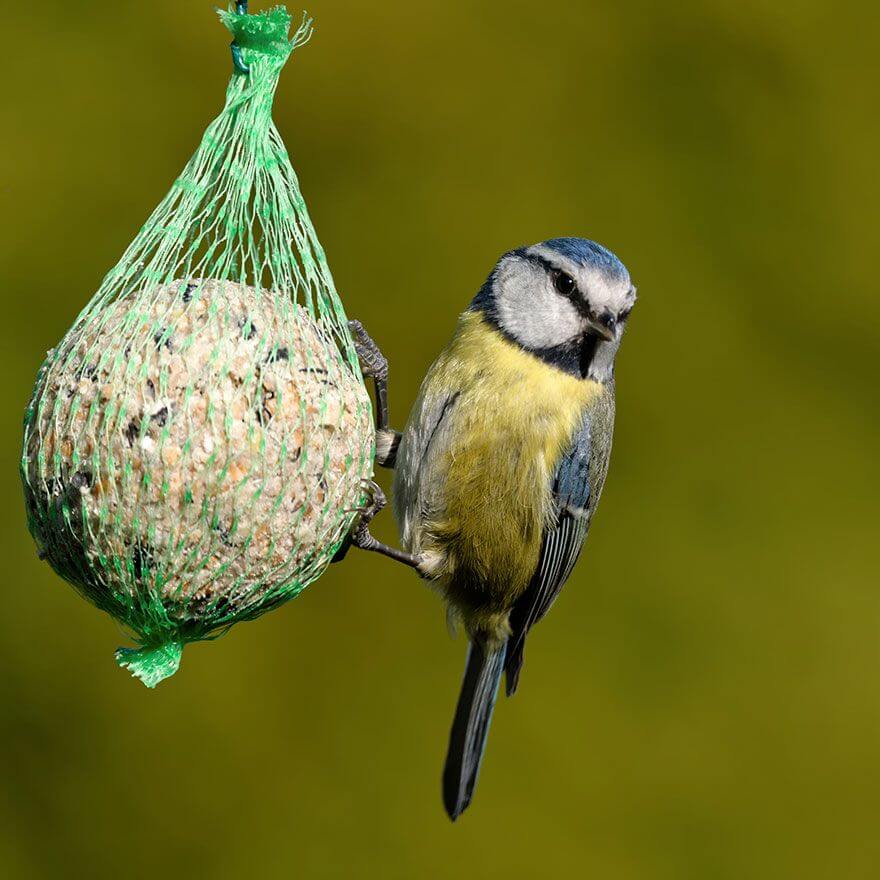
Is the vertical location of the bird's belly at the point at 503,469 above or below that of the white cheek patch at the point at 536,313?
below

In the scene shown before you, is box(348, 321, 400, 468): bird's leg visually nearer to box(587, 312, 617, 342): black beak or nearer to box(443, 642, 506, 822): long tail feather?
box(587, 312, 617, 342): black beak

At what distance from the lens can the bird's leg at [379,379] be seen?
2.75m

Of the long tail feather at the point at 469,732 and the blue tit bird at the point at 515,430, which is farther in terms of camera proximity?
the long tail feather at the point at 469,732

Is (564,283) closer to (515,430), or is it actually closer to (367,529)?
(515,430)

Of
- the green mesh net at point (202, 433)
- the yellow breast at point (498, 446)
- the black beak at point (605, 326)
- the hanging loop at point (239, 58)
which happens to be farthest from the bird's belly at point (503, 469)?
the hanging loop at point (239, 58)

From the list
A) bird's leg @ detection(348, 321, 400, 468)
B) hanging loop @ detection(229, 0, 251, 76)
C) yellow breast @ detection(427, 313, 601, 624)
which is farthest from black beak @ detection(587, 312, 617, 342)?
hanging loop @ detection(229, 0, 251, 76)

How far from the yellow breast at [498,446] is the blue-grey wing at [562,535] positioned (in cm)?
3

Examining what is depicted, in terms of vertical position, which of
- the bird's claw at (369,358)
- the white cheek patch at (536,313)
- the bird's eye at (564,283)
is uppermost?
the bird's eye at (564,283)

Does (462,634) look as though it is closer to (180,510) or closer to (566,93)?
(180,510)

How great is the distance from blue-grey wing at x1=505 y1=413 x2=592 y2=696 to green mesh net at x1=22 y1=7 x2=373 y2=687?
63 cm

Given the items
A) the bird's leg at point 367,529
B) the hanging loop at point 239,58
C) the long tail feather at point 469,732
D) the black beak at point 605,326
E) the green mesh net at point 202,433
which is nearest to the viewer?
the green mesh net at point 202,433

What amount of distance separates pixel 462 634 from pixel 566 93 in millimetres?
2123

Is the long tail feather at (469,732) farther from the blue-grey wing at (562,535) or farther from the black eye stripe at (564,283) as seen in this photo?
the black eye stripe at (564,283)

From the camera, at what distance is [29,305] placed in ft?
13.3
